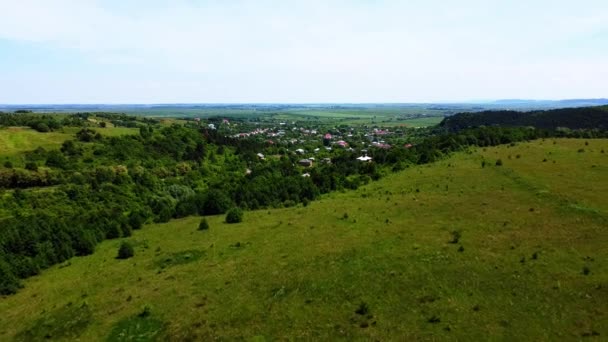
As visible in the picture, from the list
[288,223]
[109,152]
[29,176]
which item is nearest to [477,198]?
[288,223]

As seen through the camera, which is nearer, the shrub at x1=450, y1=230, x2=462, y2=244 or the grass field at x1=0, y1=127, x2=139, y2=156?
the shrub at x1=450, y1=230, x2=462, y2=244

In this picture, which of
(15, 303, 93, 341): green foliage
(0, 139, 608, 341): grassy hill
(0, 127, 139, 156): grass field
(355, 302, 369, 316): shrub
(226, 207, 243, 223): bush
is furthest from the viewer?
(0, 127, 139, 156): grass field

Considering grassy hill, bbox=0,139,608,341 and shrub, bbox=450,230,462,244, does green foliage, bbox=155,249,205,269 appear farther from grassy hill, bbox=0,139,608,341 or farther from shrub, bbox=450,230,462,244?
shrub, bbox=450,230,462,244

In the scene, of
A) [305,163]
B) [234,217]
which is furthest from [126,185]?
[305,163]

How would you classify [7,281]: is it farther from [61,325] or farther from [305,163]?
[305,163]

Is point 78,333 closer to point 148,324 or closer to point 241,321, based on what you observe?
point 148,324

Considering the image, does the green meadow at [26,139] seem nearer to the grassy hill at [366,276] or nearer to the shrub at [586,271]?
the grassy hill at [366,276]

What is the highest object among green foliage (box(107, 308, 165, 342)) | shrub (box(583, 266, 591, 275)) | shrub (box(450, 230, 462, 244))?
shrub (box(583, 266, 591, 275))

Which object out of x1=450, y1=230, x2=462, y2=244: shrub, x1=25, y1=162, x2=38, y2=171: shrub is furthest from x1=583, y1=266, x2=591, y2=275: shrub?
x1=25, y1=162, x2=38, y2=171: shrub

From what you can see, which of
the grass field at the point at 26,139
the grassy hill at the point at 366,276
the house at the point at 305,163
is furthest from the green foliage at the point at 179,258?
the house at the point at 305,163

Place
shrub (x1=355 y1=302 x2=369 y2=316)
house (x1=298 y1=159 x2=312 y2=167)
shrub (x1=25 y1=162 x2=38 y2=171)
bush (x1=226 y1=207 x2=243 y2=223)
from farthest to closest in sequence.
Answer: house (x1=298 y1=159 x2=312 y2=167) < shrub (x1=25 y1=162 x2=38 y2=171) < bush (x1=226 y1=207 x2=243 y2=223) < shrub (x1=355 y1=302 x2=369 y2=316)
